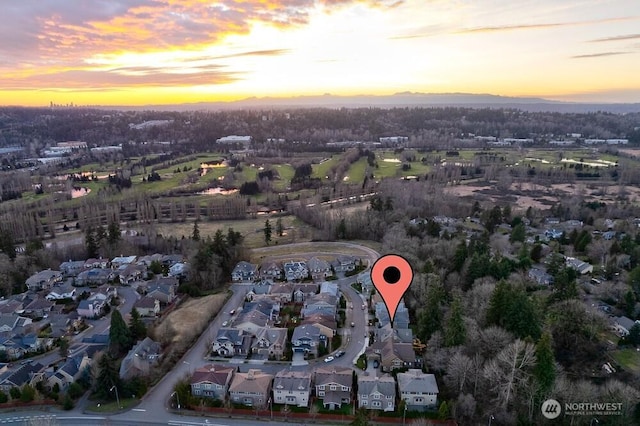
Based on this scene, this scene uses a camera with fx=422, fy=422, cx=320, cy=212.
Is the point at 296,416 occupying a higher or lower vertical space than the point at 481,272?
lower

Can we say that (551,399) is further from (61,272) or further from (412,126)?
(412,126)

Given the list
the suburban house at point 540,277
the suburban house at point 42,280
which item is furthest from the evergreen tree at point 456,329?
the suburban house at point 42,280

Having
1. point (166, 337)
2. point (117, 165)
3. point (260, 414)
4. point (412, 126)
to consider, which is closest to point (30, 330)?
point (166, 337)

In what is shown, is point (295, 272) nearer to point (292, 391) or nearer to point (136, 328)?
point (136, 328)

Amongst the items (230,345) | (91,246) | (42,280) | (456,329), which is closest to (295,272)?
(230,345)

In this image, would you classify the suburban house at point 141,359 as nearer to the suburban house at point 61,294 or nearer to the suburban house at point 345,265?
the suburban house at point 61,294
